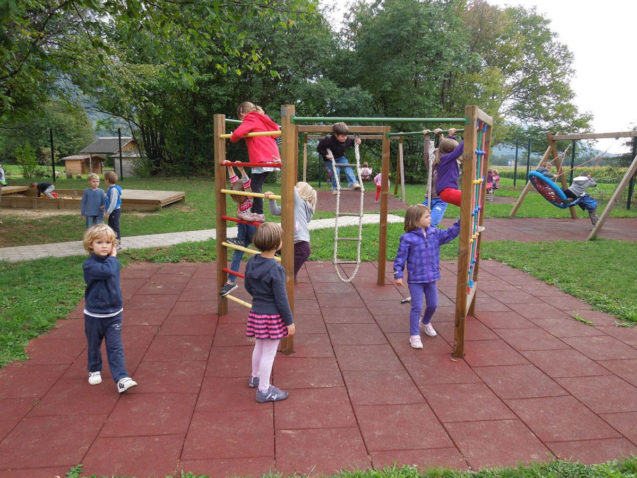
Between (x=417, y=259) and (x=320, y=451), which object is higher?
(x=417, y=259)

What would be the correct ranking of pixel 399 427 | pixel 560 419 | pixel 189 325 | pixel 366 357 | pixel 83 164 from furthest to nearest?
pixel 83 164 → pixel 189 325 → pixel 366 357 → pixel 560 419 → pixel 399 427

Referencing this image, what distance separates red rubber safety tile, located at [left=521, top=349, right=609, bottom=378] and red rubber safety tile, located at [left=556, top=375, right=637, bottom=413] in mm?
83

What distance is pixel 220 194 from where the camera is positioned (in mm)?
4520

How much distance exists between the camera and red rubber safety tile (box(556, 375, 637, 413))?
3.08 m

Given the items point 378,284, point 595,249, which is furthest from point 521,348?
point 595,249

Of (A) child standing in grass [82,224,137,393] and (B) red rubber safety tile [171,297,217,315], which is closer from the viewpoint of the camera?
(A) child standing in grass [82,224,137,393]

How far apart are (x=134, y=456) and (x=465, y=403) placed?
6.78ft

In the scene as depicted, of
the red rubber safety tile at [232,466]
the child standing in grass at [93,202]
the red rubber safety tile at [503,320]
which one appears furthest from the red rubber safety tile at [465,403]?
the child standing in grass at [93,202]

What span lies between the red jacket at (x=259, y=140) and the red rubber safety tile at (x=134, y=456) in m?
2.48

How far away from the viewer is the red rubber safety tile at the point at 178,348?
12.3 feet

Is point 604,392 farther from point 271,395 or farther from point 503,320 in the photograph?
point 271,395

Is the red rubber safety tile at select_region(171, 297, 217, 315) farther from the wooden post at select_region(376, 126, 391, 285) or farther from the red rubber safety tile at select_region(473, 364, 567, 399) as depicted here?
the red rubber safety tile at select_region(473, 364, 567, 399)

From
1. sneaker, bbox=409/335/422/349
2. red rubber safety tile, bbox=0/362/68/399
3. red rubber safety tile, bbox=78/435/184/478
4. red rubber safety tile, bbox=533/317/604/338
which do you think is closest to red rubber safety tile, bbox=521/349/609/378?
red rubber safety tile, bbox=533/317/604/338

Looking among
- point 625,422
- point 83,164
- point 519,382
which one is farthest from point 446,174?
point 83,164
